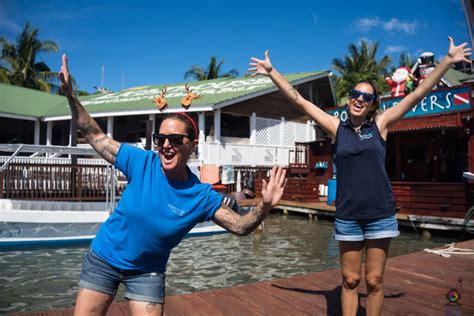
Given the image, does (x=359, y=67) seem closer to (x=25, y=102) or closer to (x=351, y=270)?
(x=25, y=102)

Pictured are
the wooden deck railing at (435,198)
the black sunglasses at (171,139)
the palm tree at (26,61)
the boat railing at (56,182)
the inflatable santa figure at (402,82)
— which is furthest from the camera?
the palm tree at (26,61)

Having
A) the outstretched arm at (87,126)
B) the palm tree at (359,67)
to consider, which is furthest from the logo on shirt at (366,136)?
the palm tree at (359,67)

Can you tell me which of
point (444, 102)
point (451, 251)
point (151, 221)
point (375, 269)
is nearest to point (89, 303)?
point (151, 221)

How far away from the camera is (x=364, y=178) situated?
2.74m

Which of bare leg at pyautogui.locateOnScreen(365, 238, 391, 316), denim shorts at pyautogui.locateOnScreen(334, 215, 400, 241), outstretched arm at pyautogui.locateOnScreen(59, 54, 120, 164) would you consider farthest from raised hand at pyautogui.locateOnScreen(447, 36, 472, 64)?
outstretched arm at pyautogui.locateOnScreen(59, 54, 120, 164)

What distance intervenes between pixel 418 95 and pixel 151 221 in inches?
82.6

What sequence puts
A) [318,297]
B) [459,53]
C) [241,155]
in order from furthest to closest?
[241,155]
[318,297]
[459,53]

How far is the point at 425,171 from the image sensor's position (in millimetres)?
16391

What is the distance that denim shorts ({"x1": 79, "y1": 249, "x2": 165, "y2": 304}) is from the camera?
216 cm

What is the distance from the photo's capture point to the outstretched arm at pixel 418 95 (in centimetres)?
292

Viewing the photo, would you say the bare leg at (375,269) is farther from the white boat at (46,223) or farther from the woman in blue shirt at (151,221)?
the white boat at (46,223)

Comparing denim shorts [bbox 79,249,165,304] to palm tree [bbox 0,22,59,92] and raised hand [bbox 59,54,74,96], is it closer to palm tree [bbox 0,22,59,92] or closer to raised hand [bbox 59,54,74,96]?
raised hand [bbox 59,54,74,96]

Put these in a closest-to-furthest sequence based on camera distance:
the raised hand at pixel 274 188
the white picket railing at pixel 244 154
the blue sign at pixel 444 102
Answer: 1. the raised hand at pixel 274 188
2. the blue sign at pixel 444 102
3. the white picket railing at pixel 244 154

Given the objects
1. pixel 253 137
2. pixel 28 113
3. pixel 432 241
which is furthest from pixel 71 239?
pixel 28 113
